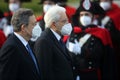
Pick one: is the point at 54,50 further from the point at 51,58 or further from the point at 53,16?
the point at 53,16

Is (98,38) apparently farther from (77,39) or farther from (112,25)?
(112,25)

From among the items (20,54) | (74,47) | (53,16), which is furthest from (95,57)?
(20,54)

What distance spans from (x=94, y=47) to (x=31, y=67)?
3503 millimetres

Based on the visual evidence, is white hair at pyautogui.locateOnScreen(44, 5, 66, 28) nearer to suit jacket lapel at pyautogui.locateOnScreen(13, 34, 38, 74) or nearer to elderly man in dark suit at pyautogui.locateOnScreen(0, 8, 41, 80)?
elderly man in dark suit at pyautogui.locateOnScreen(0, 8, 41, 80)

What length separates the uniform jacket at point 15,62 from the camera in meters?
7.14

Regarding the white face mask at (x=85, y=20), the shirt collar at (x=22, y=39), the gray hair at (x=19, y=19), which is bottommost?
the white face mask at (x=85, y=20)

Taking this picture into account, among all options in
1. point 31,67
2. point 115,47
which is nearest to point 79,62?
point 115,47

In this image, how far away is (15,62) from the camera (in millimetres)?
7172

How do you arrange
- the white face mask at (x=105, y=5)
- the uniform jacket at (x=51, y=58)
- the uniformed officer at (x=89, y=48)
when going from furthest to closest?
the white face mask at (x=105, y=5)
the uniformed officer at (x=89, y=48)
the uniform jacket at (x=51, y=58)

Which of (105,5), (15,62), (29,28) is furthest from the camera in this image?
(105,5)

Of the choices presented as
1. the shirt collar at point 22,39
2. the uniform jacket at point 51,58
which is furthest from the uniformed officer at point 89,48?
the shirt collar at point 22,39

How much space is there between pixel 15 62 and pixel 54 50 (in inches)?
39.2

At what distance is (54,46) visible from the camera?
8.07 meters

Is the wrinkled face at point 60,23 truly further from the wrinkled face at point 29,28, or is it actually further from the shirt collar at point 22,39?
the shirt collar at point 22,39
